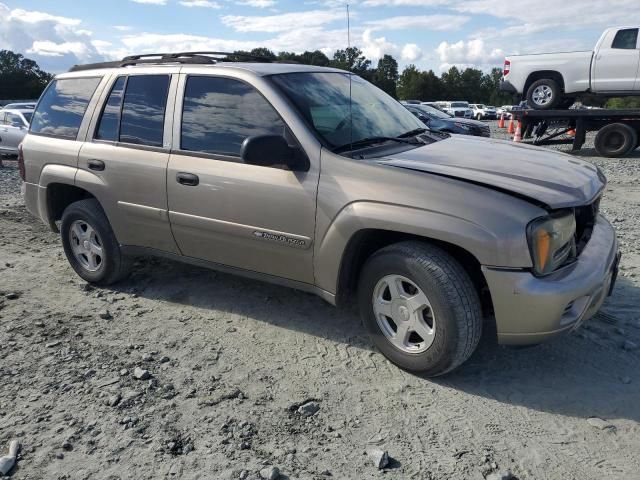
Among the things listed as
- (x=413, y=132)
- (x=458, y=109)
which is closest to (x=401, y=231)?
(x=413, y=132)

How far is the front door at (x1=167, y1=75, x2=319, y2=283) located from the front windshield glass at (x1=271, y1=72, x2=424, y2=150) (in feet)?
0.64

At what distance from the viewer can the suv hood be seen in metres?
2.95

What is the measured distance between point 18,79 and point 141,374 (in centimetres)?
6977

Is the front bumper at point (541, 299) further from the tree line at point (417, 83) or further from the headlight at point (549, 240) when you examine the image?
the tree line at point (417, 83)

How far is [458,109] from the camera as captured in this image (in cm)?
4300

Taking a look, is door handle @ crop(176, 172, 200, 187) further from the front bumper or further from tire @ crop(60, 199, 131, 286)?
the front bumper

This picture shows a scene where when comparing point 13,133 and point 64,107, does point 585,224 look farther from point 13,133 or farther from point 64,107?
point 13,133

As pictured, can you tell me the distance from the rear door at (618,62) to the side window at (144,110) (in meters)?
11.8

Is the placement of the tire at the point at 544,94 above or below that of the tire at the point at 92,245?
above

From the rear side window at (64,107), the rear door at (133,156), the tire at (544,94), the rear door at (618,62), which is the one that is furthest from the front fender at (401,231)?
the tire at (544,94)

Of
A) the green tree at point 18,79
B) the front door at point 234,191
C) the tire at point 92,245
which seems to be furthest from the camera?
the green tree at point 18,79

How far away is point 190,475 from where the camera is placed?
2.51 m

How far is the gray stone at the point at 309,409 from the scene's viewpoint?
295 cm

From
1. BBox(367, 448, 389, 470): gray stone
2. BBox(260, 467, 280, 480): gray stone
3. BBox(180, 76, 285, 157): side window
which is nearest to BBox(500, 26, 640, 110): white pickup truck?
BBox(180, 76, 285, 157): side window
